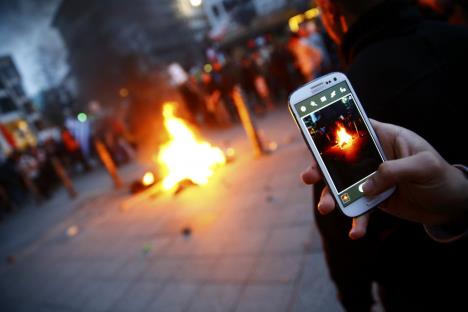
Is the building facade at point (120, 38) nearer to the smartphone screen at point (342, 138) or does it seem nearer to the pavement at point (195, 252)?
the pavement at point (195, 252)

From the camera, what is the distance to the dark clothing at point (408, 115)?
128 centimetres

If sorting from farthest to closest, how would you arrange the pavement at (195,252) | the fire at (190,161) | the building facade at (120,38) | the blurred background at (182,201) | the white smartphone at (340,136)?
the building facade at (120,38), the fire at (190,161), the blurred background at (182,201), the pavement at (195,252), the white smartphone at (340,136)

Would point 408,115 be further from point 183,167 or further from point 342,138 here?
point 183,167

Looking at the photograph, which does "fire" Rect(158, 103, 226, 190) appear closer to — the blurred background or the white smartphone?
the blurred background

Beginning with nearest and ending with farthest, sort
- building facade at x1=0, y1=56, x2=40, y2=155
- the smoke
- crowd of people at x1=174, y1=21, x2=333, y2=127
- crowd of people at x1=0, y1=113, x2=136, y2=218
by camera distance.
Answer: crowd of people at x1=174, y1=21, x2=333, y2=127 < crowd of people at x1=0, y1=113, x2=136, y2=218 < the smoke < building facade at x1=0, y1=56, x2=40, y2=155

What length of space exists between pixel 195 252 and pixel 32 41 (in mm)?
20435

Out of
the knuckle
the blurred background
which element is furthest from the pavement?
the knuckle

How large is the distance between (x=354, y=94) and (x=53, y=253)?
23.3 ft

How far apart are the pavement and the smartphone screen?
1732mm

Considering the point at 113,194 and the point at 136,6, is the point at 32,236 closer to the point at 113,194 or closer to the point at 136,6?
the point at 113,194

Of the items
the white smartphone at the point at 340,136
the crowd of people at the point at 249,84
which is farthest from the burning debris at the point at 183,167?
the white smartphone at the point at 340,136

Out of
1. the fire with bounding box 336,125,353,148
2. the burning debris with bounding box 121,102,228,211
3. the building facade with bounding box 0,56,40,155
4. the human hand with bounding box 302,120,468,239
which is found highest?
the building facade with bounding box 0,56,40,155

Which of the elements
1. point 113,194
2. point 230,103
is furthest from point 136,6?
point 113,194

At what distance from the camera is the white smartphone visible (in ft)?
4.17
